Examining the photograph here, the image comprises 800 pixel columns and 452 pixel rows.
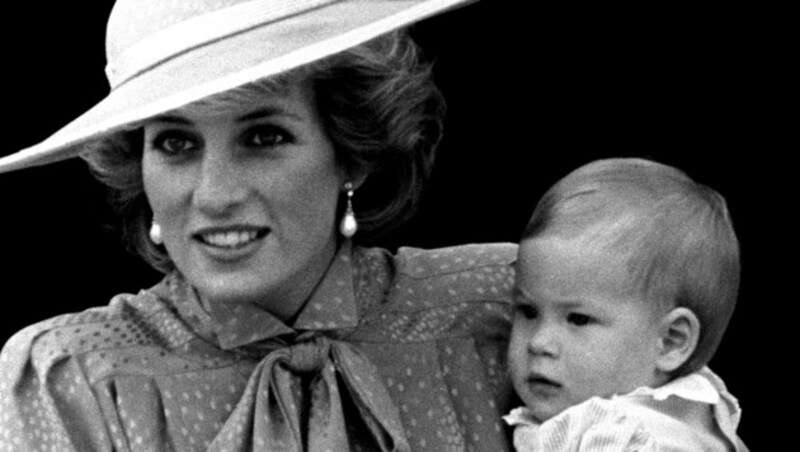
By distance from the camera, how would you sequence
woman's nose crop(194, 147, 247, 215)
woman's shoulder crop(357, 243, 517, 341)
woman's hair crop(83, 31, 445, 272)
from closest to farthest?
woman's nose crop(194, 147, 247, 215) < woman's hair crop(83, 31, 445, 272) < woman's shoulder crop(357, 243, 517, 341)

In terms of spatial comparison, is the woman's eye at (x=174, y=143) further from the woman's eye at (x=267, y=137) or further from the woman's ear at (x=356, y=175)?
the woman's ear at (x=356, y=175)

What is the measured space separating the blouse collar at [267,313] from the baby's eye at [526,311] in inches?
10.6

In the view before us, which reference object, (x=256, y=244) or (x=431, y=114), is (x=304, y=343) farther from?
(x=431, y=114)

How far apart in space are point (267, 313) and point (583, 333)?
51 centimetres

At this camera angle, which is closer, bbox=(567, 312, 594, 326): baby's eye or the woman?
the woman

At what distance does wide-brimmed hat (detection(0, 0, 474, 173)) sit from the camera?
9.47ft

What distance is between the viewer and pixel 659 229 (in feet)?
10.6

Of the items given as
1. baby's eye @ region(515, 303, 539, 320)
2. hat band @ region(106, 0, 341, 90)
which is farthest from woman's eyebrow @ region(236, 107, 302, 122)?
baby's eye @ region(515, 303, 539, 320)

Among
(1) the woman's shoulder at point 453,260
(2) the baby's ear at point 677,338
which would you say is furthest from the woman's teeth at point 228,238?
(2) the baby's ear at point 677,338

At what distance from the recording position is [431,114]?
3.54m

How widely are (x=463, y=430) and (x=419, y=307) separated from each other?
246mm

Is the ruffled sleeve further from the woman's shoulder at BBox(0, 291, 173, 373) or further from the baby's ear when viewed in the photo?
the baby's ear

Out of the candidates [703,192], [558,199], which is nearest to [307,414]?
[558,199]

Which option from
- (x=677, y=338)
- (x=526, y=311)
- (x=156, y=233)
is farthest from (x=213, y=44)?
(x=677, y=338)
